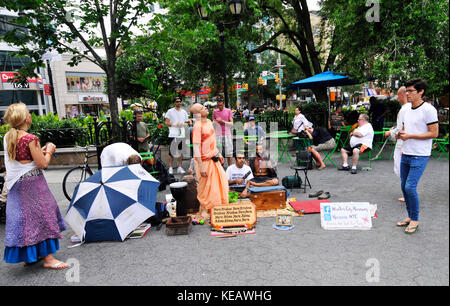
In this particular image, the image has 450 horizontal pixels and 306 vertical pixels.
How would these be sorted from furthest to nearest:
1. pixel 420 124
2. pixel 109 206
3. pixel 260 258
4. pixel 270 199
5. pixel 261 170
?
1. pixel 261 170
2. pixel 270 199
3. pixel 109 206
4. pixel 420 124
5. pixel 260 258

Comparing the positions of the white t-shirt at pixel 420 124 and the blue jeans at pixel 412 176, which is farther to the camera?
the blue jeans at pixel 412 176

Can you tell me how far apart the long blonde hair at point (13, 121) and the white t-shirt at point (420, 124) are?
4.81 m

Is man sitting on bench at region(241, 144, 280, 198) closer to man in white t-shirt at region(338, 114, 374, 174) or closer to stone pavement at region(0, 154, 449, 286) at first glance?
stone pavement at region(0, 154, 449, 286)

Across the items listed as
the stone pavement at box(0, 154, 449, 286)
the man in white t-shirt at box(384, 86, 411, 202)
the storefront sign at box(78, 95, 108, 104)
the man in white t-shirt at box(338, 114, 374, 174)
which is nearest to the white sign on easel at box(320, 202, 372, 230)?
the stone pavement at box(0, 154, 449, 286)

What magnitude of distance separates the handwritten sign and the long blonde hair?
286 cm

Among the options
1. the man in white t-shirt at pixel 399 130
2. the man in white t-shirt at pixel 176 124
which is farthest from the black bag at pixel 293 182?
the man in white t-shirt at pixel 176 124

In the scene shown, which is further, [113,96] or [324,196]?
[113,96]

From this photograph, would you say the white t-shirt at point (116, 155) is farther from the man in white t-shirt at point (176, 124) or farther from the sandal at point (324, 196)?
the sandal at point (324, 196)

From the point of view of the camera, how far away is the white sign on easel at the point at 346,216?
4.62 m

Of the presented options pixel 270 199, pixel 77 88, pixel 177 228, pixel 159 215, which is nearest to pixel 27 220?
pixel 177 228

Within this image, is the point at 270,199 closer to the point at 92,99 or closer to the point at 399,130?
the point at 399,130

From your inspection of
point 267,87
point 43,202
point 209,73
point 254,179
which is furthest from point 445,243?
point 267,87

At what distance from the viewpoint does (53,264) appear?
3.92 m

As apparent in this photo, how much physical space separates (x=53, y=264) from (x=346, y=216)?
411cm
